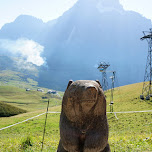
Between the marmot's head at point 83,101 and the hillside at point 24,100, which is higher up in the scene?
the hillside at point 24,100

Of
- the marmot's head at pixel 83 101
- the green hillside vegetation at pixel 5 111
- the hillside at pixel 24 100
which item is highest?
the hillside at pixel 24 100

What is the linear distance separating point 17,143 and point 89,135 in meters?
5.95

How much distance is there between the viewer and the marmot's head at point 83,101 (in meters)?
4.86

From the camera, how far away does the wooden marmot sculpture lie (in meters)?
4.85

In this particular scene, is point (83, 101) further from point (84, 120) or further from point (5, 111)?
point (5, 111)

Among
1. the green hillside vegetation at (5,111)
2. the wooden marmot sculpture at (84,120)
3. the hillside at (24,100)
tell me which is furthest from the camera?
the hillside at (24,100)

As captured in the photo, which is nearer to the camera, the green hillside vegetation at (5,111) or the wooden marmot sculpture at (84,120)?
the wooden marmot sculpture at (84,120)

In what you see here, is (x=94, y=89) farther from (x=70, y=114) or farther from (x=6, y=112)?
(x=6, y=112)

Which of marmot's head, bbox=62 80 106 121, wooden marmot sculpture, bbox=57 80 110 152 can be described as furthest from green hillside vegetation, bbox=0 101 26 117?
marmot's head, bbox=62 80 106 121

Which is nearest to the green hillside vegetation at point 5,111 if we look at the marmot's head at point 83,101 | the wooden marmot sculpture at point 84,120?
the wooden marmot sculpture at point 84,120

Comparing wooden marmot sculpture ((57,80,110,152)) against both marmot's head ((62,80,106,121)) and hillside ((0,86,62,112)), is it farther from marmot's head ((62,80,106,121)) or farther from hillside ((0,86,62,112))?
hillside ((0,86,62,112))

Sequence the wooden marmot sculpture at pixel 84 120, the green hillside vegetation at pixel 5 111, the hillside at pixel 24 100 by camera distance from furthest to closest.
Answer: the hillside at pixel 24 100 → the green hillside vegetation at pixel 5 111 → the wooden marmot sculpture at pixel 84 120

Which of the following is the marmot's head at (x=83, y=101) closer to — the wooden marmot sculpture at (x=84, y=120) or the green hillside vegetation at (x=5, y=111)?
the wooden marmot sculpture at (x=84, y=120)

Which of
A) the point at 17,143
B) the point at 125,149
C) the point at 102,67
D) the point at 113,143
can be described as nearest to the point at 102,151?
the point at 125,149
